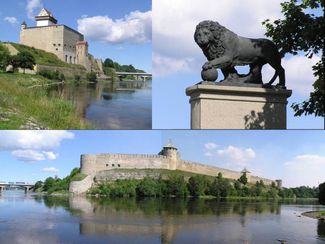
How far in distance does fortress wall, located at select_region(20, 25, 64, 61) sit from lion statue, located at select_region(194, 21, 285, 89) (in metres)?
28.5

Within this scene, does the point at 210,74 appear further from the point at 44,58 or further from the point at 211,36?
the point at 44,58

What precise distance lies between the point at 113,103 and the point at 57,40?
1560 centimetres

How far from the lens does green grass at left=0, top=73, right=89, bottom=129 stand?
62.6 feet

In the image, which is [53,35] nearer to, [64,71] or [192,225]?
[64,71]

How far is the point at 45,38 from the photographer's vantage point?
4041 cm

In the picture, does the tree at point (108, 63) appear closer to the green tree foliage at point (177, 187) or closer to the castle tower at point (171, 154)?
the green tree foliage at point (177, 187)

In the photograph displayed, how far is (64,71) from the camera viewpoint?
107 feet

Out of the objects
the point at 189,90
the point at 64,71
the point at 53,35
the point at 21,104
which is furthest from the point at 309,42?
the point at 53,35

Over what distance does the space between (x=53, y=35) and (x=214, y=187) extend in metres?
20.8

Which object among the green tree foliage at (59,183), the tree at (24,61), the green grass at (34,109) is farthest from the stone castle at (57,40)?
the green tree foliage at (59,183)

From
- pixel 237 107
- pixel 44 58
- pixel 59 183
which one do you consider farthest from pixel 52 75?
pixel 59 183

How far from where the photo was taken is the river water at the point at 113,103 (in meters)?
23.3

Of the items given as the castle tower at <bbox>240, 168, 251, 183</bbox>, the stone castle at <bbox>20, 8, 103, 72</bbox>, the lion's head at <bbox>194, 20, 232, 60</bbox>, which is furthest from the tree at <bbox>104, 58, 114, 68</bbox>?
the castle tower at <bbox>240, 168, 251, 183</bbox>

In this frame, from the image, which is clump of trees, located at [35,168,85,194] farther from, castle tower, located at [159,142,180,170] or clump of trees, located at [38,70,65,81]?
clump of trees, located at [38,70,65,81]
